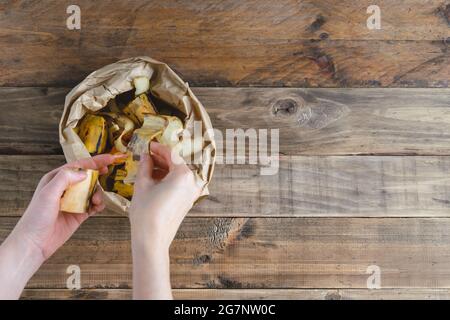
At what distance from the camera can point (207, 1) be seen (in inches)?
44.4

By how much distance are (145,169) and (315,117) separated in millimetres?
463

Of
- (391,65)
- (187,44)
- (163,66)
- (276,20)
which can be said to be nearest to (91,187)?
(163,66)

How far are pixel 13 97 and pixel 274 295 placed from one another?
2.34ft

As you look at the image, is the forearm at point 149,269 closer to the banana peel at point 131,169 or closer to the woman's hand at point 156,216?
the woman's hand at point 156,216

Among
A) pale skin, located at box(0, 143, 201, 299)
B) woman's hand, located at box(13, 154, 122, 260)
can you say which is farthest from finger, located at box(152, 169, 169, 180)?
woman's hand, located at box(13, 154, 122, 260)

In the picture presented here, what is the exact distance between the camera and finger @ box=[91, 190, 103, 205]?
92 centimetres

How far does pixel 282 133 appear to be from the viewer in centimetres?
110

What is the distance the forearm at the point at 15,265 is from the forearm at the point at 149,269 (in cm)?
21

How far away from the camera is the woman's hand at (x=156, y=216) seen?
71 cm

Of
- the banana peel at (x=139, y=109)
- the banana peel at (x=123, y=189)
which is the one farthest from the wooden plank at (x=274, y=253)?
the banana peel at (x=139, y=109)

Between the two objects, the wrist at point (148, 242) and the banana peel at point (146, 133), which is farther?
the banana peel at point (146, 133)

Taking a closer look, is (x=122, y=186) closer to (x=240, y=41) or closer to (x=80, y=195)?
(x=80, y=195)

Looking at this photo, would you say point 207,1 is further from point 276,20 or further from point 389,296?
point 389,296

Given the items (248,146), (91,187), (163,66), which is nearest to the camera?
(91,187)
